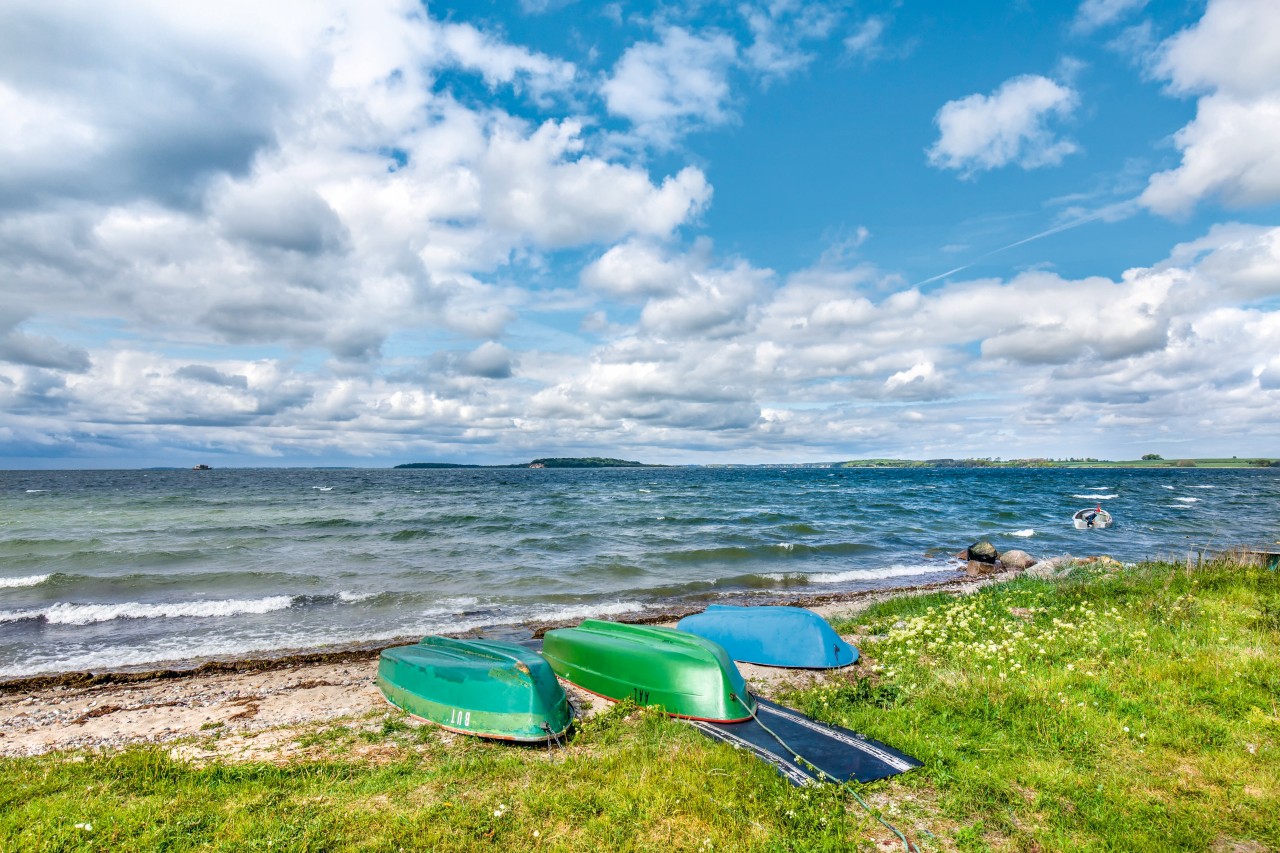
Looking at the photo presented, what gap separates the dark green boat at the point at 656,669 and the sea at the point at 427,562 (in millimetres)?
5500

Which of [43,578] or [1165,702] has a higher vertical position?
[1165,702]

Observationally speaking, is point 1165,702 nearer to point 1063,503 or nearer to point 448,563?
point 448,563

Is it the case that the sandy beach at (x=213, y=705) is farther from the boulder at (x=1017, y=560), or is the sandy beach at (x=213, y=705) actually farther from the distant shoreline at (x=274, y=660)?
the boulder at (x=1017, y=560)

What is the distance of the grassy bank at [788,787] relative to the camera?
4633 mm

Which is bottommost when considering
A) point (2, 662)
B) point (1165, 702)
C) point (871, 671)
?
point (2, 662)

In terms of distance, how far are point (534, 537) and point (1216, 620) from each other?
2264 centimetres

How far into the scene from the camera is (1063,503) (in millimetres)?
48469

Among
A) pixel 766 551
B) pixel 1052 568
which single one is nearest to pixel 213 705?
pixel 766 551

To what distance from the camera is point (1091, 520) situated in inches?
1314

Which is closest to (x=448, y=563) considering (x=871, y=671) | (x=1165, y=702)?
(x=871, y=671)

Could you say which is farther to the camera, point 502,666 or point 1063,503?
point 1063,503

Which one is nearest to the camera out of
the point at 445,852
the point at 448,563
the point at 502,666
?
the point at 445,852

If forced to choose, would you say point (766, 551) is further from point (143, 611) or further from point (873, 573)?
point (143, 611)

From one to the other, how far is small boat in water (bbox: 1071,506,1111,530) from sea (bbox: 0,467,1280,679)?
0.51 m
